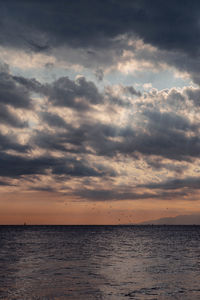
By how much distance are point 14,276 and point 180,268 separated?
21.0m

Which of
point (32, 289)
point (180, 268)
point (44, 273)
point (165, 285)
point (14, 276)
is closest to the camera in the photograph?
point (32, 289)

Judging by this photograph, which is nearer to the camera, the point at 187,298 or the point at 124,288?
the point at 187,298

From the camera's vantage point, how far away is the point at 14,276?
31.8m

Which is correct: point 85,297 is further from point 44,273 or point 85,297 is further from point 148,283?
point 44,273

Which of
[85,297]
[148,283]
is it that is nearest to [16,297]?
[85,297]

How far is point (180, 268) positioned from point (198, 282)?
951 cm

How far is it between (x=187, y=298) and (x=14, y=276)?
59.2 feet

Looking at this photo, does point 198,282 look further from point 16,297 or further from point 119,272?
point 16,297

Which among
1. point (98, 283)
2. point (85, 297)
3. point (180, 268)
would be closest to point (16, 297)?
point (85, 297)

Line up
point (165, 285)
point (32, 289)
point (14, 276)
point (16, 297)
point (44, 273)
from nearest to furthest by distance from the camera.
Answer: point (16, 297)
point (32, 289)
point (165, 285)
point (14, 276)
point (44, 273)

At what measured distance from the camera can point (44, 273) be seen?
3378cm

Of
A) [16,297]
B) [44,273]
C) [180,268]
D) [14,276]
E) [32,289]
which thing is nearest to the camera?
[16,297]

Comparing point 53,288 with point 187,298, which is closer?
point 187,298

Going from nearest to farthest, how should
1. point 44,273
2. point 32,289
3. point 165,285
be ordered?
1. point 32,289
2. point 165,285
3. point 44,273
